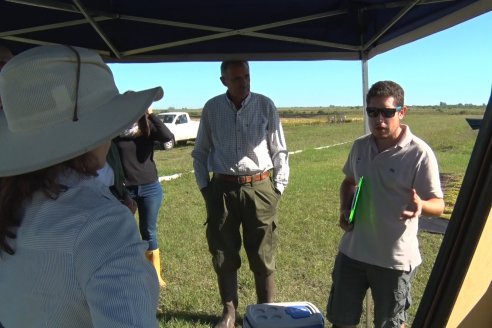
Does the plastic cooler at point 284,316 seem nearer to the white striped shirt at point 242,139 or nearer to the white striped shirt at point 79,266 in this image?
the white striped shirt at point 242,139

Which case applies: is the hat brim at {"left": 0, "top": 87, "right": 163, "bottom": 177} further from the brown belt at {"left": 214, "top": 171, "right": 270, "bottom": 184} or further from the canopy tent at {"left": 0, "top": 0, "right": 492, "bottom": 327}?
the brown belt at {"left": 214, "top": 171, "right": 270, "bottom": 184}

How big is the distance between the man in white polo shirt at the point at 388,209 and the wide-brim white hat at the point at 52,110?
5.74 feet

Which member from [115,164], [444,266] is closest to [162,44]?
[115,164]

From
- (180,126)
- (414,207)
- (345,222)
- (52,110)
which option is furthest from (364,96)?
(180,126)

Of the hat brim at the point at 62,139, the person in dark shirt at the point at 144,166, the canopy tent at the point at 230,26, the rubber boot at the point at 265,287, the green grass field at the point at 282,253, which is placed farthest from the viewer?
the green grass field at the point at 282,253

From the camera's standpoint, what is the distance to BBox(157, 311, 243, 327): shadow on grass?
3.47 m

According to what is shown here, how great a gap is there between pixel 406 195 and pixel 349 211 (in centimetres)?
39

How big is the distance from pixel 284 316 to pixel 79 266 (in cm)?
180

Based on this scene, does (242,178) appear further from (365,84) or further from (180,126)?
(180,126)

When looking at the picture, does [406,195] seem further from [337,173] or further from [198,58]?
[337,173]

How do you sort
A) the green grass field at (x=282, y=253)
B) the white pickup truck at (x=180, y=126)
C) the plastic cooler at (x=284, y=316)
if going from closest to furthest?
1. the plastic cooler at (x=284, y=316)
2. the green grass field at (x=282, y=253)
3. the white pickup truck at (x=180, y=126)

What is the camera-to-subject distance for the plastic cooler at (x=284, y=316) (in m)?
2.29

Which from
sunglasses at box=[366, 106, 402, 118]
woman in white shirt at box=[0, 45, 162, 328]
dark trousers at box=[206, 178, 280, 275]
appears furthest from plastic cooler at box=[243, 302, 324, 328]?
woman in white shirt at box=[0, 45, 162, 328]

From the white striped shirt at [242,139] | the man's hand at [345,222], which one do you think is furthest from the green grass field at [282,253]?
the man's hand at [345,222]
